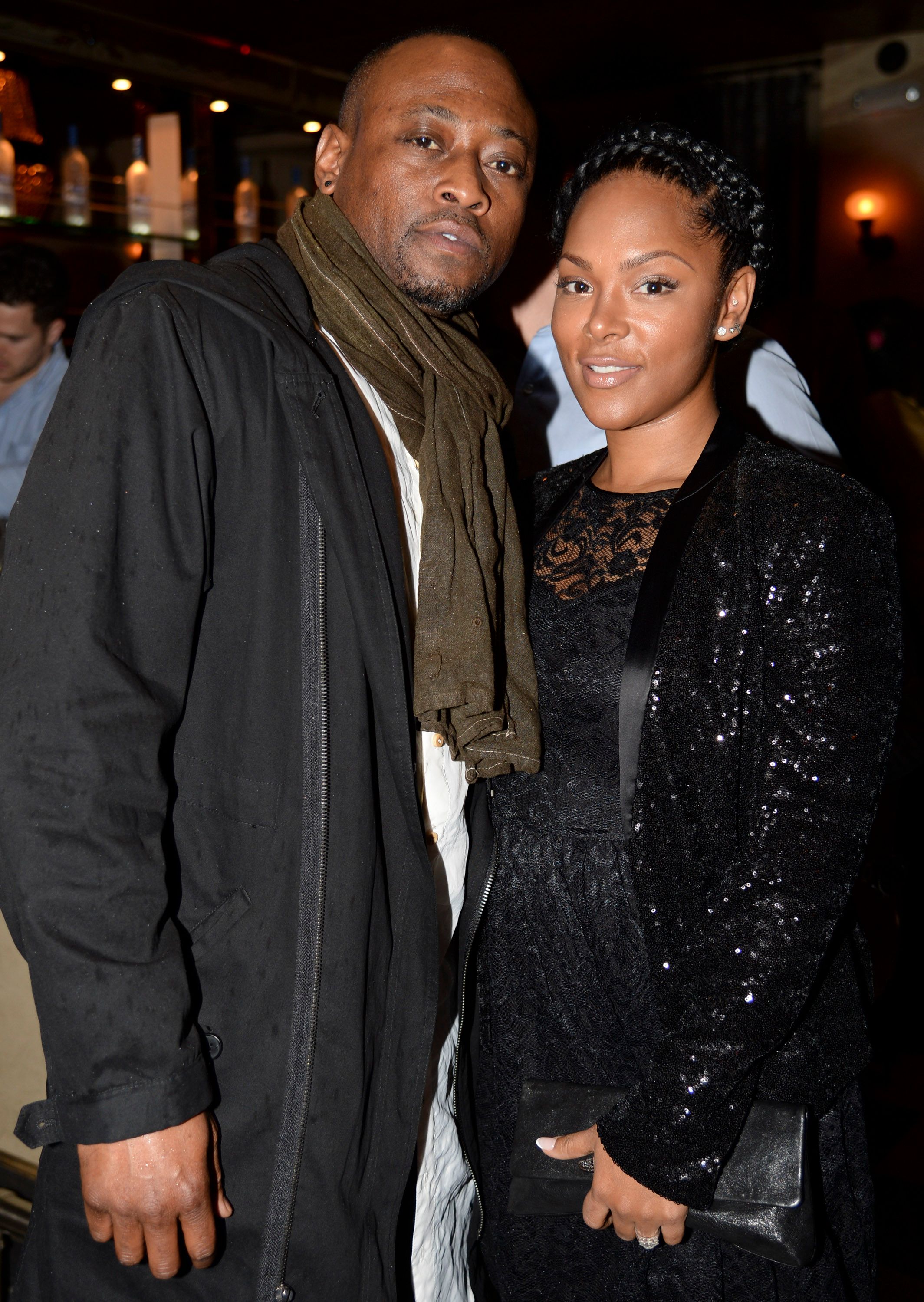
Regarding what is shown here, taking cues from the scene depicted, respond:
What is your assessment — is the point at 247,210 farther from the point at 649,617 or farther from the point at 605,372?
the point at 649,617

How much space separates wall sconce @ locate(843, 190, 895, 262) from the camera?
618 cm

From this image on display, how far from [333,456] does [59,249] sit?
262cm

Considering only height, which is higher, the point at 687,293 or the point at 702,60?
the point at 702,60

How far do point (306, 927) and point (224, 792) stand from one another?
17 cm

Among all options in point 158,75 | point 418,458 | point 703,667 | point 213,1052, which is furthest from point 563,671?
point 158,75

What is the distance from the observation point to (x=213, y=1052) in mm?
1175

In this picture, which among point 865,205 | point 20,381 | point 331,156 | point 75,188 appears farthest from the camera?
point 865,205

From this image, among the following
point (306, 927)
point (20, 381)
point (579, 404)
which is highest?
point (20, 381)

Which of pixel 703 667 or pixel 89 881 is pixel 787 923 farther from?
pixel 89 881

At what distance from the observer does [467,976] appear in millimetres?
1521

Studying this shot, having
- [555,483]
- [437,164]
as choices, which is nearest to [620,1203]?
[555,483]

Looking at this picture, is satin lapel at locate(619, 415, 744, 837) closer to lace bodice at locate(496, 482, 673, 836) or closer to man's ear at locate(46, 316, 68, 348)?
lace bodice at locate(496, 482, 673, 836)

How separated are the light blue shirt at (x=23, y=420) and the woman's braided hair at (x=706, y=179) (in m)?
1.88

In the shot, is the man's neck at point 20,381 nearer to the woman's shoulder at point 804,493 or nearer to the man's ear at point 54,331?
the man's ear at point 54,331
